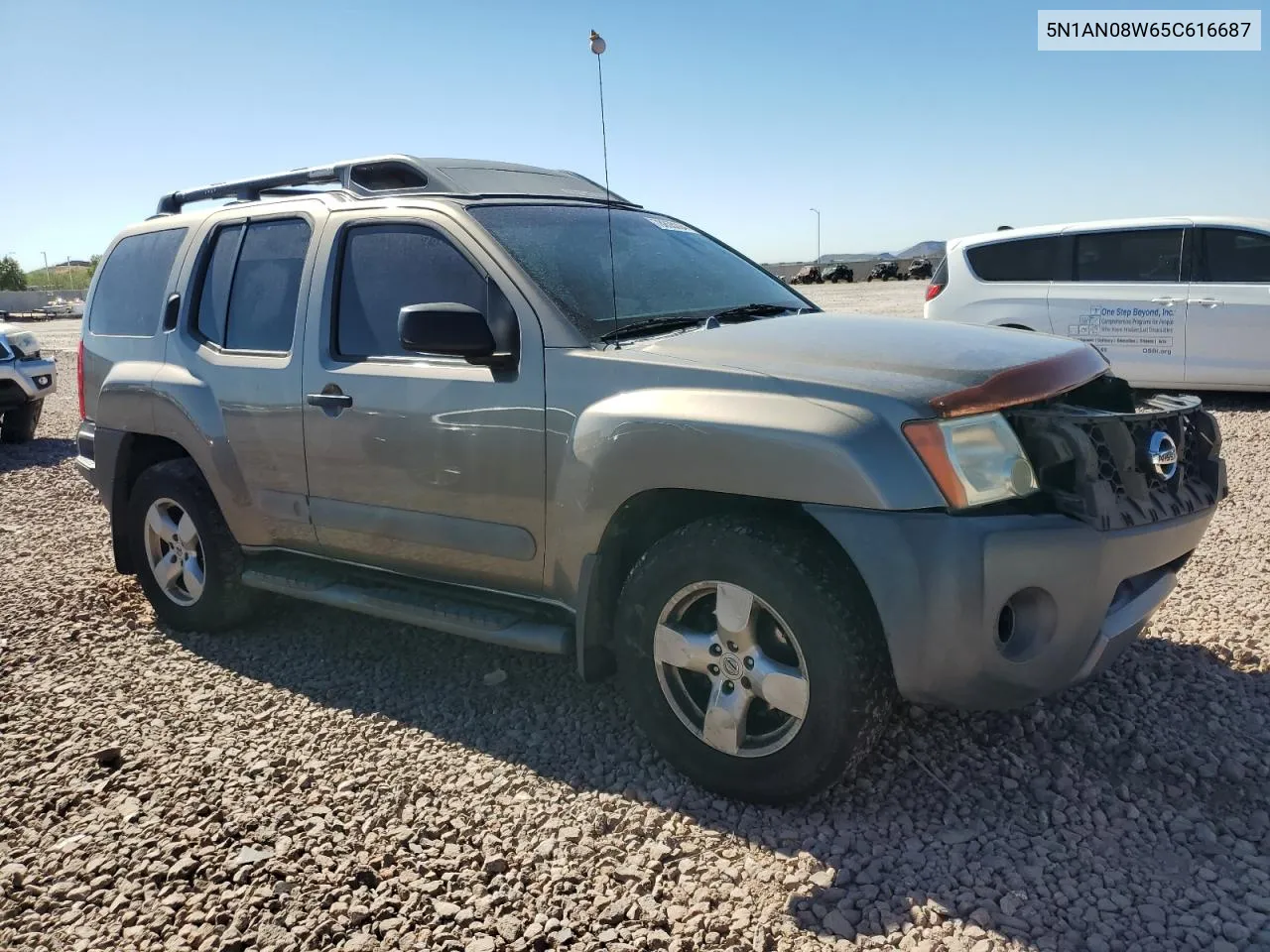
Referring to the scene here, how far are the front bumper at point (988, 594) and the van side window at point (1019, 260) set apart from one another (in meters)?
7.55

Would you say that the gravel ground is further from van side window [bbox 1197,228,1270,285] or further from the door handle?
van side window [bbox 1197,228,1270,285]

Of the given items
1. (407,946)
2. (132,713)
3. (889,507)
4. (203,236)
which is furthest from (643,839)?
(203,236)

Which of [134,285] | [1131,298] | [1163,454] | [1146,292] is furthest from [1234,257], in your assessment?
[134,285]

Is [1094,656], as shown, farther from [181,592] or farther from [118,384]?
[118,384]

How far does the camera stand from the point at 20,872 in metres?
2.85

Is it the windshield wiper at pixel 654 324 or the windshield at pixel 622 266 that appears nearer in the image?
the windshield wiper at pixel 654 324

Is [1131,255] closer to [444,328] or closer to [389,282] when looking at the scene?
[389,282]

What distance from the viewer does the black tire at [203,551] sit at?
4.48m

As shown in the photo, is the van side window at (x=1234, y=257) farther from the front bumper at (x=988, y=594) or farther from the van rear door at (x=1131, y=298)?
the front bumper at (x=988, y=594)

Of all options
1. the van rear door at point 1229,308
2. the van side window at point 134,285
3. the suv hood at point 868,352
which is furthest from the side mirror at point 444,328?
the van rear door at point 1229,308

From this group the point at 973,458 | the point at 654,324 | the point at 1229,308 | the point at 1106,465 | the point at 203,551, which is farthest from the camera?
the point at 1229,308

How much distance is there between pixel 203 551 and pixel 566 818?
2.39 m

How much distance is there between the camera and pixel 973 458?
2.68m

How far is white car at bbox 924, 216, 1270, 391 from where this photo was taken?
8953 millimetres
